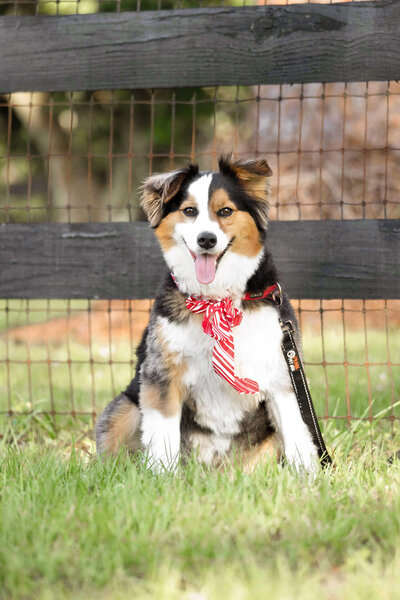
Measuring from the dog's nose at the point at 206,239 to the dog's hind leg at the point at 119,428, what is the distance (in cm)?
99

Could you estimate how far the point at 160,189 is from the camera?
342cm

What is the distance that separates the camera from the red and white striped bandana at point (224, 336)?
3205 mm

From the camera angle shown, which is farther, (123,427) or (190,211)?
(123,427)

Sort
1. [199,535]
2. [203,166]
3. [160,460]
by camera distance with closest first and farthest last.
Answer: [199,535]
[160,460]
[203,166]

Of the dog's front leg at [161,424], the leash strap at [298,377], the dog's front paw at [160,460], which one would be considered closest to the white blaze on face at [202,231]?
the leash strap at [298,377]

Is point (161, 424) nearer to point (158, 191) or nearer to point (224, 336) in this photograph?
point (224, 336)

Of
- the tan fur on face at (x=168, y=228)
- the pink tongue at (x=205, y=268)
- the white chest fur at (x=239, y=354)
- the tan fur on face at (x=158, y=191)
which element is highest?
the tan fur on face at (x=158, y=191)

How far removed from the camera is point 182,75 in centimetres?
407

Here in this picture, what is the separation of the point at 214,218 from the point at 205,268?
25 centimetres

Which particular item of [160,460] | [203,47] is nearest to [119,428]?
[160,460]

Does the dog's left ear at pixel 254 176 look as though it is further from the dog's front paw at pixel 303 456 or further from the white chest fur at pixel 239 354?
the dog's front paw at pixel 303 456

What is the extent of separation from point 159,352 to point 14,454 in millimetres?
821

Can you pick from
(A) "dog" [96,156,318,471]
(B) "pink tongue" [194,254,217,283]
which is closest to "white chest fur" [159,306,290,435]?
(A) "dog" [96,156,318,471]

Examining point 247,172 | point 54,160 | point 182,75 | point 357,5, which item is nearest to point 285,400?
point 247,172
